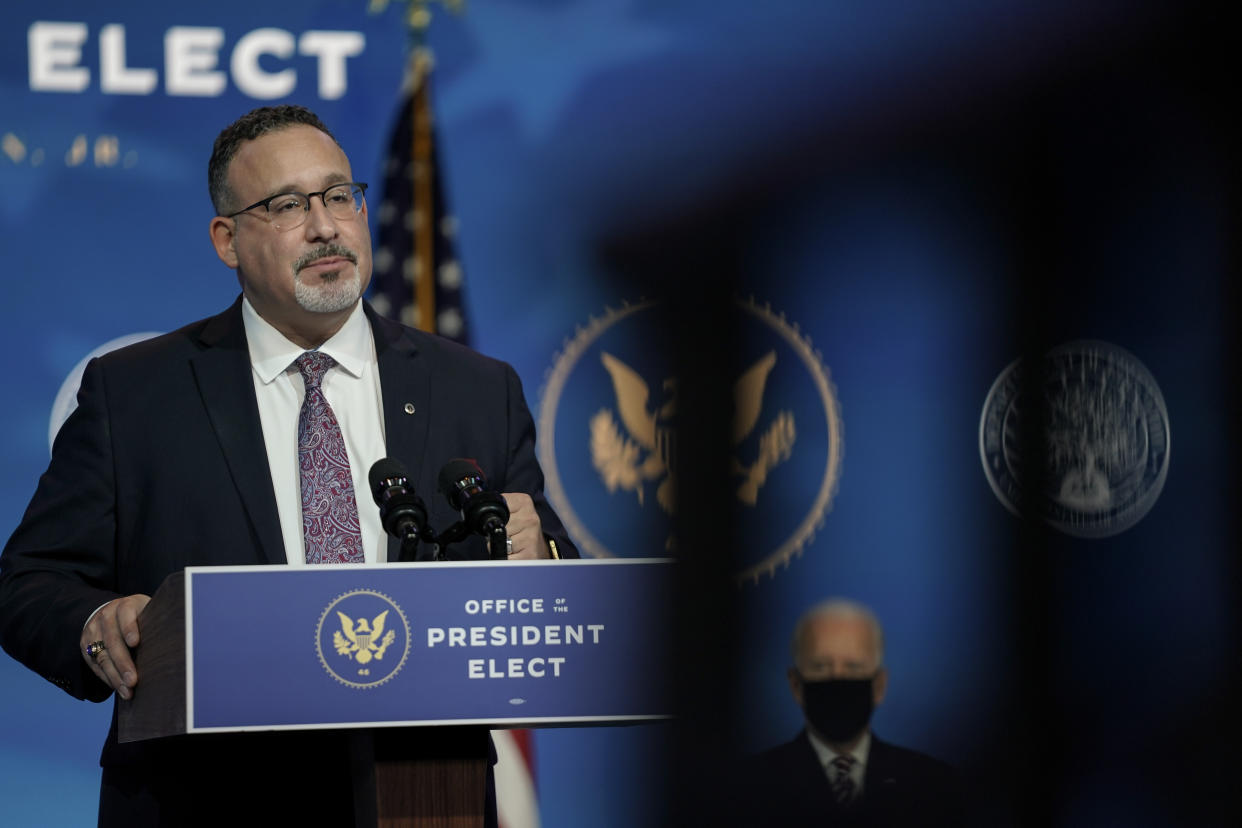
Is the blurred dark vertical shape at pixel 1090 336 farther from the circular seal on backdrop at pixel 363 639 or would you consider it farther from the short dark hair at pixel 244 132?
the short dark hair at pixel 244 132

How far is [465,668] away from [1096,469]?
2.74ft

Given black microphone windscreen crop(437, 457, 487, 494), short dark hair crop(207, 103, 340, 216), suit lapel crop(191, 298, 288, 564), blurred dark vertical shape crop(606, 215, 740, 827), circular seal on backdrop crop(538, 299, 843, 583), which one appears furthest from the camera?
circular seal on backdrop crop(538, 299, 843, 583)

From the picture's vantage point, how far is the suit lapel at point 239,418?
1.90 m

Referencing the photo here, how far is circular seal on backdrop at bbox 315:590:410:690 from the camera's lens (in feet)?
4.63

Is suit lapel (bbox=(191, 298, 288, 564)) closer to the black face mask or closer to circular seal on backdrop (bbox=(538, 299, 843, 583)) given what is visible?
the black face mask

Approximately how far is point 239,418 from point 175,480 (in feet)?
0.43

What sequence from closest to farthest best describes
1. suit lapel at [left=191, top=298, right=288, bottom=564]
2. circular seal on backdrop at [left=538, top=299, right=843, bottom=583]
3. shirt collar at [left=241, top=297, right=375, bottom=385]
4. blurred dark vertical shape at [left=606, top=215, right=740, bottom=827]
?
blurred dark vertical shape at [left=606, top=215, right=740, bottom=827] < suit lapel at [left=191, top=298, right=288, bottom=564] < shirt collar at [left=241, top=297, right=375, bottom=385] < circular seal on backdrop at [left=538, top=299, right=843, bottom=583]

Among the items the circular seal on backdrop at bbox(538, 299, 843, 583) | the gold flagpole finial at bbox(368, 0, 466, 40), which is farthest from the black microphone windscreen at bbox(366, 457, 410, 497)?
the gold flagpole finial at bbox(368, 0, 466, 40)

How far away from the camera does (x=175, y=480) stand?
1970 mm

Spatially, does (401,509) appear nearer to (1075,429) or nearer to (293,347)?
(293,347)

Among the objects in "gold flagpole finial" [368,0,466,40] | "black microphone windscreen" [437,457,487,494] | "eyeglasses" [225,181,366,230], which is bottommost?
"black microphone windscreen" [437,457,487,494]

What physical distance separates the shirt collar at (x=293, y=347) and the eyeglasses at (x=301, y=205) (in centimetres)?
16

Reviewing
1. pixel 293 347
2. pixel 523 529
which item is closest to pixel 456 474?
pixel 523 529

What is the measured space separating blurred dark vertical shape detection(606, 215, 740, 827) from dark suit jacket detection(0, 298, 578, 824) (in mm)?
1372
